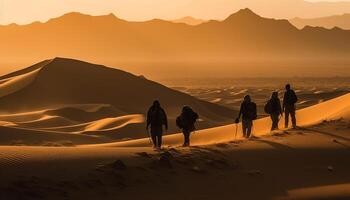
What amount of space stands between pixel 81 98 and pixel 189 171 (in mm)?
36752

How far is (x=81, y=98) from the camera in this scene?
49750 mm

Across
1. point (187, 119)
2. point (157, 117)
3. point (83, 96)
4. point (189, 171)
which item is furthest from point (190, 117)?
point (83, 96)

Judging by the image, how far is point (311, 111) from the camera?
2900 cm

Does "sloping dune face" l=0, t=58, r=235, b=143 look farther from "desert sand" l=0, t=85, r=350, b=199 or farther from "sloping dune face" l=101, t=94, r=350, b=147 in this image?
"desert sand" l=0, t=85, r=350, b=199

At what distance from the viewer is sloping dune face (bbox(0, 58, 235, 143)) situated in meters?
42.2

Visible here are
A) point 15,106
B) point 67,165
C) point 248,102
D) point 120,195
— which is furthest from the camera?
point 15,106

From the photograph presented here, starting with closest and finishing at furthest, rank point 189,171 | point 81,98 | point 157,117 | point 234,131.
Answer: point 189,171, point 157,117, point 234,131, point 81,98

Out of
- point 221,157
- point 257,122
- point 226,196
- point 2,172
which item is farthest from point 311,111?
point 2,172

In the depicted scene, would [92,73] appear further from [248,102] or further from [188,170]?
[188,170]

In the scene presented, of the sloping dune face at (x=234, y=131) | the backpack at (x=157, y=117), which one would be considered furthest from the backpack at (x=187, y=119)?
the sloping dune face at (x=234, y=131)

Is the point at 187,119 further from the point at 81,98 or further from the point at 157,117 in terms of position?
the point at 81,98

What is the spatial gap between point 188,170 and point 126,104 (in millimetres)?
36050

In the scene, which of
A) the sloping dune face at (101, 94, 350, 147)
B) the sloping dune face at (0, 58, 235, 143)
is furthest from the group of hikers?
the sloping dune face at (0, 58, 235, 143)

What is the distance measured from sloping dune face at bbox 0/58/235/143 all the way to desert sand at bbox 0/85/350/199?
2217cm
